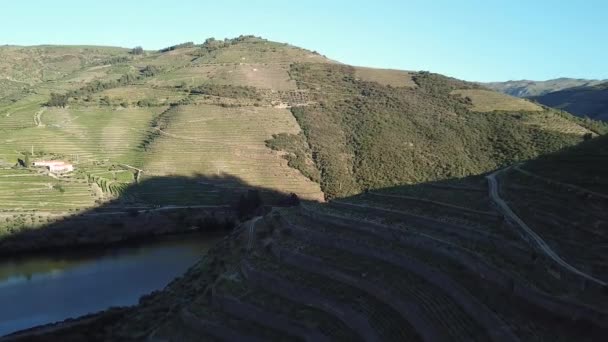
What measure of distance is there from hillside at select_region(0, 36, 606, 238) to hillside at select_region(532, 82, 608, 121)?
→ 4297 centimetres

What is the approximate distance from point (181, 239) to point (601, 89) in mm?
129770

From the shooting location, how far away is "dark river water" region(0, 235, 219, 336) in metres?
40.8

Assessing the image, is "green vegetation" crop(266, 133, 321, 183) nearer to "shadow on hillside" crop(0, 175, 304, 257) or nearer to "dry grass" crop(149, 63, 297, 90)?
"shadow on hillside" crop(0, 175, 304, 257)

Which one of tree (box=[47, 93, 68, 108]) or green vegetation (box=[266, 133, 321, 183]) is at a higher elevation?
tree (box=[47, 93, 68, 108])

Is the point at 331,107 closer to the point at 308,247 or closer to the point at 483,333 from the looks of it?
the point at 308,247

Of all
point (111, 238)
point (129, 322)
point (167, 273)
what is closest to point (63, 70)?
point (111, 238)

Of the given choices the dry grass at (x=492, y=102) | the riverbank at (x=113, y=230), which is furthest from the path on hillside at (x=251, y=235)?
the dry grass at (x=492, y=102)

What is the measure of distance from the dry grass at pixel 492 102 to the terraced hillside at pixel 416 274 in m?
55.7

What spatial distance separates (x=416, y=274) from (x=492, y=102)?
7406 centimetres

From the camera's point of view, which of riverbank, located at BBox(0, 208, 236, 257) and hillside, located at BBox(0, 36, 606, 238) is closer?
riverbank, located at BBox(0, 208, 236, 257)

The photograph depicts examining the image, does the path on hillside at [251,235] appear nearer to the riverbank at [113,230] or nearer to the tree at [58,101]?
the riverbank at [113,230]

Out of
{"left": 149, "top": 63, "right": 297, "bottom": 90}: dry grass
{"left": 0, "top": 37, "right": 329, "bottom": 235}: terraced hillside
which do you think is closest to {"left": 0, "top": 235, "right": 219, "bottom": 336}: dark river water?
{"left": 0, "top": 37, "right": 329, "bottom": 235}: terraced hillside

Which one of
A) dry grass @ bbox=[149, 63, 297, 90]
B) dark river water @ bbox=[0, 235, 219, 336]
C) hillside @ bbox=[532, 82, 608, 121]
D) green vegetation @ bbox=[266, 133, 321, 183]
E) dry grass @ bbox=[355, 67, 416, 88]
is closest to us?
dark river water @ bbox=[0, 235, 219, 336]

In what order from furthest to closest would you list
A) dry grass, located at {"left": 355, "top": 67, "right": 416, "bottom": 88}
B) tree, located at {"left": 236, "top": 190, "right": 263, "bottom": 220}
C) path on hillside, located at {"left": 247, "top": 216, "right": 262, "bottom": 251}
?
dry grass, located at {"left": 355, "top": 67, "right": 416, "bottom": 88}, tree, located at {"left": 236, "top": 190, "right": 263, "bottom": 220}, path on hillside, located at {"left": 247, "top": 216, "right": 262, "bottom": 251}
